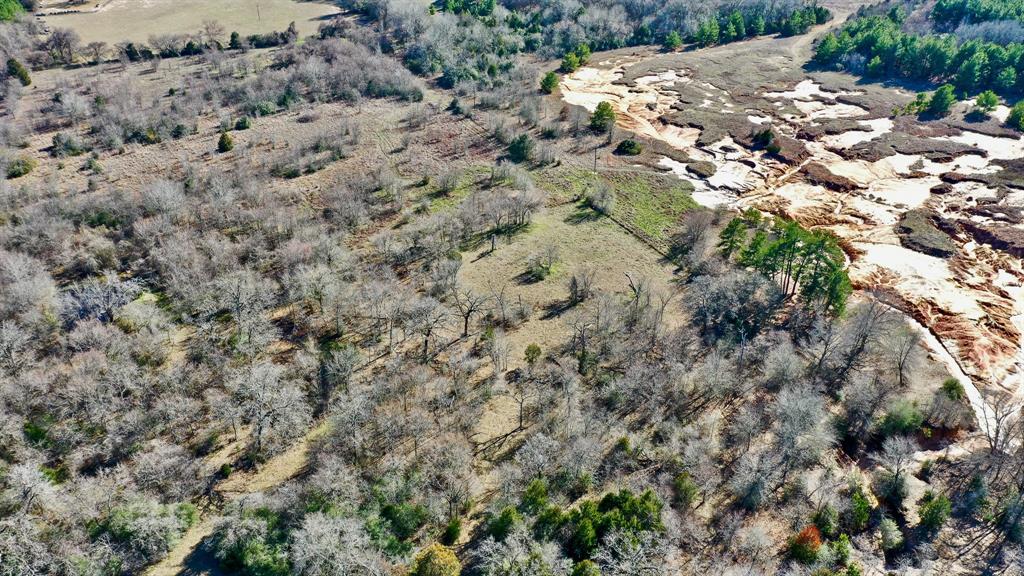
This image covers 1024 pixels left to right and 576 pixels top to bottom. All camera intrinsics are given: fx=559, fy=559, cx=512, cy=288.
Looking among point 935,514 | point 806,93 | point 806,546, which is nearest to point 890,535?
point 935,514

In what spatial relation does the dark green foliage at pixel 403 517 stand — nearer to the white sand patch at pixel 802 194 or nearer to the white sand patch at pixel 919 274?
the white sand patch at pixel 919 274

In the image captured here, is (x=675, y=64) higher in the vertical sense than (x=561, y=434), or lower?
higher

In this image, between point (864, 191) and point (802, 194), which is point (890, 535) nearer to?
point (802, 194)

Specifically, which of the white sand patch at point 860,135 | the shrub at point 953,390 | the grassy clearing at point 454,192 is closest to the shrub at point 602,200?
the grassy clearing at point 454,192

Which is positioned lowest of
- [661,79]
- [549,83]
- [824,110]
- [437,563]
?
[437,563]

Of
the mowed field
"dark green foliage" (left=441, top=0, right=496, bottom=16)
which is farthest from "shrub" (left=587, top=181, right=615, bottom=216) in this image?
the mowed field

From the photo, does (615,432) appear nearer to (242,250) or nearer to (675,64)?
(242,250)

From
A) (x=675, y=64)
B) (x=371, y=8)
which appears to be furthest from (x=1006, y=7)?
(x=371, y=8)
